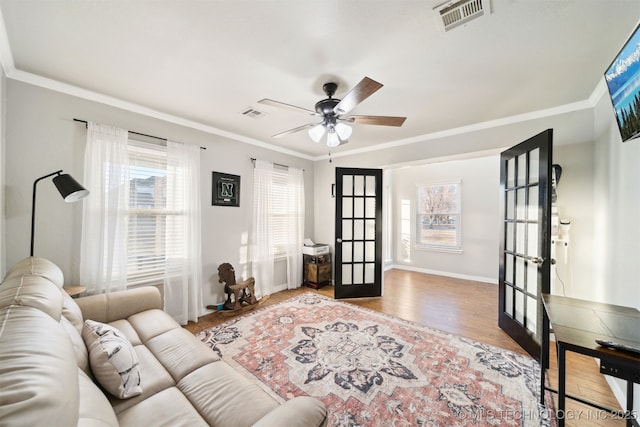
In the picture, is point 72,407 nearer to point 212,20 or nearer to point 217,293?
point 212,20

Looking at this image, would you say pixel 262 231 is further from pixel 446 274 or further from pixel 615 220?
pixel 446 274

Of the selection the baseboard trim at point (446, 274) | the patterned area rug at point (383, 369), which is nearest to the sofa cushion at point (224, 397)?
the patterned area rug at point (383, 369)

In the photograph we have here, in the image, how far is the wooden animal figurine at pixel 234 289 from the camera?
3.34m

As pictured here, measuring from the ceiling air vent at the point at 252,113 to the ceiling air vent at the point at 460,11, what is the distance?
6.51ft

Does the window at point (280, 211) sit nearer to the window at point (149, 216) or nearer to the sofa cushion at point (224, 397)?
the window at point (149, 216)

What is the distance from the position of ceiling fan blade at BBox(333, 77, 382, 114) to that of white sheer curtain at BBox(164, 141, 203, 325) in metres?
2.11

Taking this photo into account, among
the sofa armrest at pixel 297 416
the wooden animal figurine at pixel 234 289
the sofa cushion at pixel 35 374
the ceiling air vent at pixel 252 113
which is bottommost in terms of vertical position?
the wooden animal figurine at pixel 234 289

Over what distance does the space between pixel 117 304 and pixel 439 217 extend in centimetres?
575

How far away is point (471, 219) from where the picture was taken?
529 cm

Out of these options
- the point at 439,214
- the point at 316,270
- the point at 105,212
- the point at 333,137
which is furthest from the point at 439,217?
the point at 105,212

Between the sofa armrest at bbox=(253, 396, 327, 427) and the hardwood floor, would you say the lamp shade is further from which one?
the sofa armrest at bbox=(253, 396, 327, 427)

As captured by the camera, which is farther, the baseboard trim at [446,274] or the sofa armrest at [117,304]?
the baseboard trim at [446,274]

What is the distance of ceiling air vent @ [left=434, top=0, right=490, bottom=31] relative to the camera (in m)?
1.38

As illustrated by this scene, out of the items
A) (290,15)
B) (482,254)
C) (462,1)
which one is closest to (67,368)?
(290,15)
